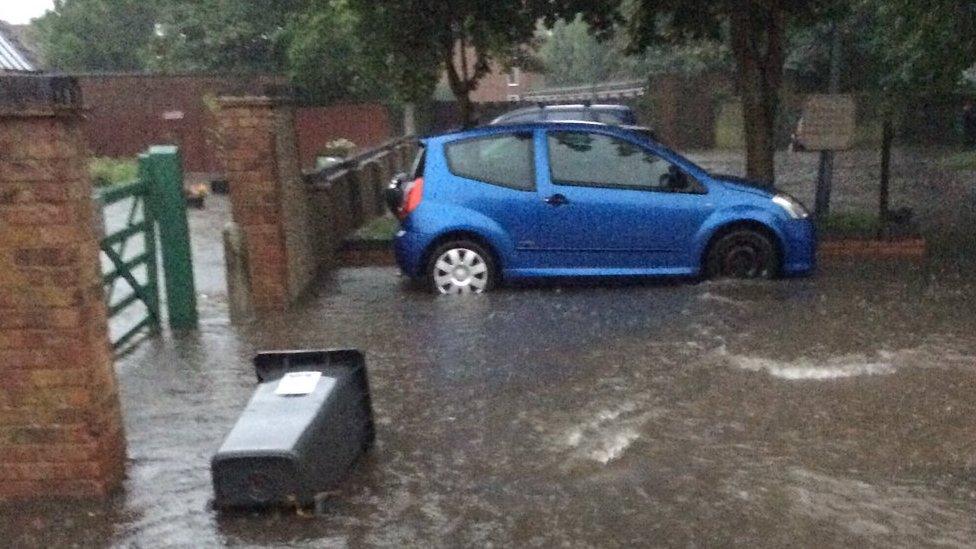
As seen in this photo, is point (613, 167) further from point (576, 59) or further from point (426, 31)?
point (576, 59)

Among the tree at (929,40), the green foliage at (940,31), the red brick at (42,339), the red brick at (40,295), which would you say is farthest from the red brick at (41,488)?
the green foliage at (940,31)

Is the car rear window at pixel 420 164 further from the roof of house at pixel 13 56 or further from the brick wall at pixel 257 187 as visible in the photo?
the roof of house at pixel 13 56

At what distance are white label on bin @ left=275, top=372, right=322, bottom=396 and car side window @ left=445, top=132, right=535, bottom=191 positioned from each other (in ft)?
17.2

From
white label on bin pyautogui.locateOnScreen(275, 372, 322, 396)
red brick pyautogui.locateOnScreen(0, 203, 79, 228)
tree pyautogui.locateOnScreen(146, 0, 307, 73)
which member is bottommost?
white label on bin pyautogui.locateOnScreen(275, 372, 322, 396)

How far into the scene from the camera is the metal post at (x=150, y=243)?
9.02 metres

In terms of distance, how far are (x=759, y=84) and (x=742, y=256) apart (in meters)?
3.49

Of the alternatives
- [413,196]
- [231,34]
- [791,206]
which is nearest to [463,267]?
[413,196]

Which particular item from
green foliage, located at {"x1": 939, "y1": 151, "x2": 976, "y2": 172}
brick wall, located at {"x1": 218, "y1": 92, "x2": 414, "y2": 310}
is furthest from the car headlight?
green foliage, located at {"x1": 939, "y1": 151, "x2": 976, "y2": 172}

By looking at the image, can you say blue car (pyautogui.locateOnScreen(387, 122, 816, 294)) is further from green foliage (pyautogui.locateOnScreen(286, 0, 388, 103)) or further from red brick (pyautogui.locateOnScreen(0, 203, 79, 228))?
green foliage (pyautogui.locateOnScreen(286, 0, 388, 103))

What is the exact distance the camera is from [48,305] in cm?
518

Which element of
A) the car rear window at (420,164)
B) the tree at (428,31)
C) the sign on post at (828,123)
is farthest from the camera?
the tree at (428,31)

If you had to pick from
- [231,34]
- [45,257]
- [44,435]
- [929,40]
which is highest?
[231,34]

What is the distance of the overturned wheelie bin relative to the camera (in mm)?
4977

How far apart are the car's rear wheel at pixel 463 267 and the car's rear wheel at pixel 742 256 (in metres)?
2.04
